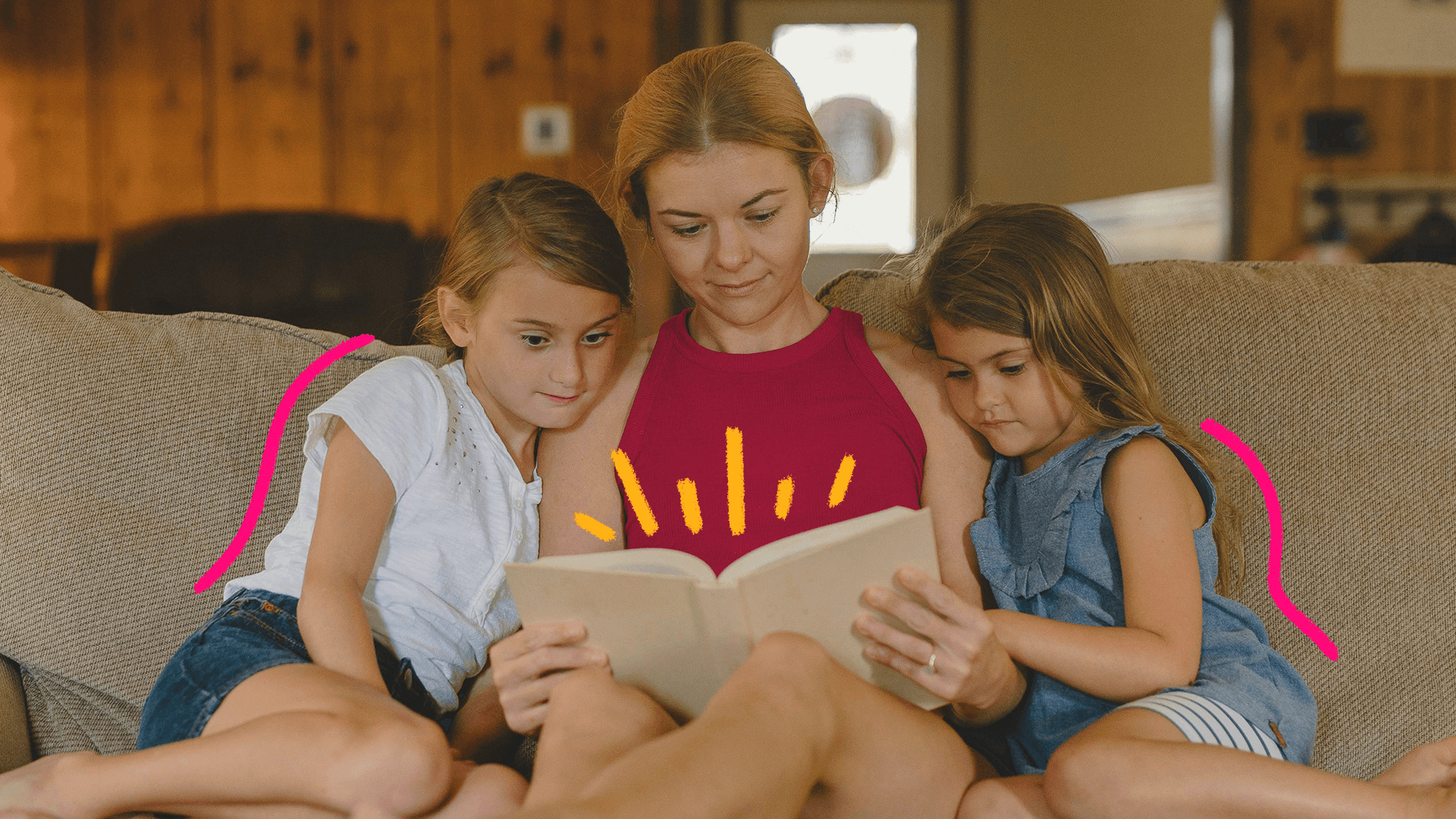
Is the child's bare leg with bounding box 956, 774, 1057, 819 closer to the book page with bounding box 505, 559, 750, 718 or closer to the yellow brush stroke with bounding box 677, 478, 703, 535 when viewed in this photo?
the book page with bounding box 505, 559, 750, 718

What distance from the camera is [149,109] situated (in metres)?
3.25

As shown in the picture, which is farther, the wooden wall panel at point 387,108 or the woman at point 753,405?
the wooden wall panel at point 387,108

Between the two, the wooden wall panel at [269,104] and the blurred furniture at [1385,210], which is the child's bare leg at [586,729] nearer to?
the wooden wall panel at [269,104]

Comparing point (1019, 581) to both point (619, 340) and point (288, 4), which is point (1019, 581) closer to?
point (619, 340)

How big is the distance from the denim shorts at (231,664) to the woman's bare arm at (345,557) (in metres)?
0.05

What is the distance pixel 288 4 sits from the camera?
3.23m

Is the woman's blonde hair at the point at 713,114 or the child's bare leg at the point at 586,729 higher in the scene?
the woman's blonde hair at the point at 713,114

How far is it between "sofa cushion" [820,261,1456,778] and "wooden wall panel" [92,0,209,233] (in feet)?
9.98

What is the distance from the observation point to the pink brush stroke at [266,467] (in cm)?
119

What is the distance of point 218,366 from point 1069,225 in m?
1.02

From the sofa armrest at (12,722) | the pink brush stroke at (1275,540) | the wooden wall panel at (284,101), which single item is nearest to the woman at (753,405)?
the pink brush stroke at (1275,540)

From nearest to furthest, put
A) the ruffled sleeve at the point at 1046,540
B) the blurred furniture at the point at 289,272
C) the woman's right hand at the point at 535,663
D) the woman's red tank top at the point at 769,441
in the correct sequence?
1. the woman's right hand at the point at 535,663
2. the ruffled sleeve at the point at 1046,540
3. the woman's red tank top at the point at 769,441
4. the blurred furniture at the point at 289,272

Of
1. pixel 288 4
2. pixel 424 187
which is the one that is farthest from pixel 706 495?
pixel 288 4

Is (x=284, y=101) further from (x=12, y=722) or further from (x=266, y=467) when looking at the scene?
(x=12, y=722)
